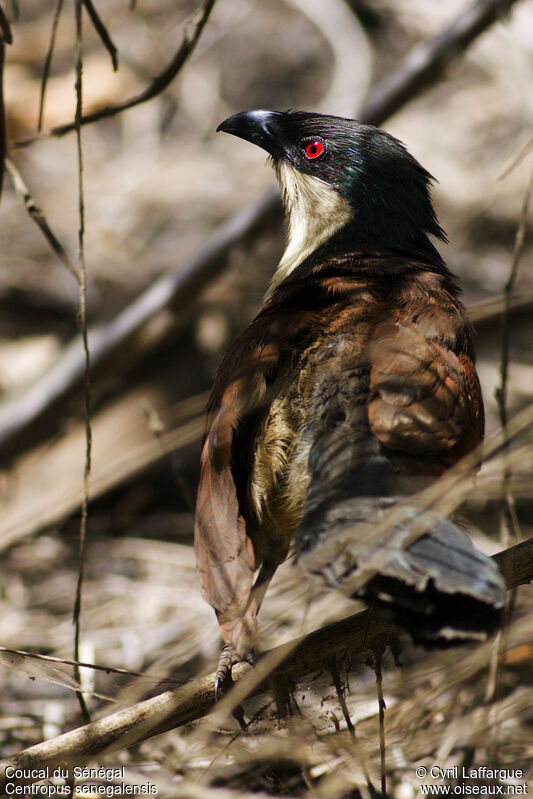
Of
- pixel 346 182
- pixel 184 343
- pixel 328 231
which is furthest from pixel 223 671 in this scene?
pixel 184 343

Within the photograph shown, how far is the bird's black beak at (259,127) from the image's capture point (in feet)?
12.1

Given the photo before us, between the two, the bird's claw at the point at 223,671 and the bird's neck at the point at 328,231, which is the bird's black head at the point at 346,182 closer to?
the bird's neck at the point at 328,231

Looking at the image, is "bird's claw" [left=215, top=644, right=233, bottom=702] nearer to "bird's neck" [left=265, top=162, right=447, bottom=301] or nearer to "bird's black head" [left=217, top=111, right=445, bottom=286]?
"bird's neck" [left=265, top=162, right=447, bottom=301]

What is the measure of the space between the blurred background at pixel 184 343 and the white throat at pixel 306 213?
70cm

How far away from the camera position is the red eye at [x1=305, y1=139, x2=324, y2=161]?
12.0ft

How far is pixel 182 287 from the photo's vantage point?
4785 mm

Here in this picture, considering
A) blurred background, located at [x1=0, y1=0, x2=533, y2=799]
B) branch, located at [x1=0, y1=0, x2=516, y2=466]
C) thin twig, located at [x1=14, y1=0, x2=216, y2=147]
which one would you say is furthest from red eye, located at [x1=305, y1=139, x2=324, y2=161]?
branch, located at [x1=0, y1=0, x2=516, y2=466]

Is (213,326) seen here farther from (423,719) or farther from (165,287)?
(423,719)

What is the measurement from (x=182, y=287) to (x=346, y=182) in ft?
4.81

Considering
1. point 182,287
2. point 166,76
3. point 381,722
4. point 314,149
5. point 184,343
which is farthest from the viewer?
point 184,343

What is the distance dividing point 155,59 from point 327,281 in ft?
18.3

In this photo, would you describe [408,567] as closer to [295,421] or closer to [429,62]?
[295,421]

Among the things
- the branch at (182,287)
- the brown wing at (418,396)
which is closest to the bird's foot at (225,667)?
the brown wing at (418,396)

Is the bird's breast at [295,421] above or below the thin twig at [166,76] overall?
below
